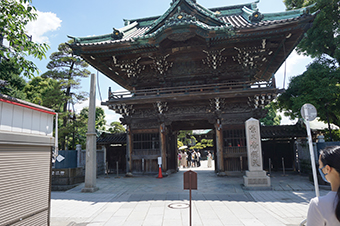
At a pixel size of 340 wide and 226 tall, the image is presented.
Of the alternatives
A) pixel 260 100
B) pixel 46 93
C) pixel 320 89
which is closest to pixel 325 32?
pixel 320 89

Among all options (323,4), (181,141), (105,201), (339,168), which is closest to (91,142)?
(105,201)

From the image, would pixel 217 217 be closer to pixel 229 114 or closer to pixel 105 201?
pixel 105 201

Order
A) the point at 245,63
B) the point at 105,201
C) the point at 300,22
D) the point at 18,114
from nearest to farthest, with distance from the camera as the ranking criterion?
the point at 18,114
the point at 105,201
the point at 300,22
the point at 245,63

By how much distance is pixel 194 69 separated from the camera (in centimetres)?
1319

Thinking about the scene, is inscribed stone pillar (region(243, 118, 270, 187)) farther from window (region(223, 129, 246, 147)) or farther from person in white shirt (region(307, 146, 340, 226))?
person in white shirt (region(307, 146, 340, 226))

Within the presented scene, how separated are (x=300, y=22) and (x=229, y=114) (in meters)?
5.92

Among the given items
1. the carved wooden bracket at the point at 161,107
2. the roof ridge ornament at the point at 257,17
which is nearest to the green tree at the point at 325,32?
the roof ridge ornament at the point at 257,17

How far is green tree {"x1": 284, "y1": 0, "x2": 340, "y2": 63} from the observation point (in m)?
12.5

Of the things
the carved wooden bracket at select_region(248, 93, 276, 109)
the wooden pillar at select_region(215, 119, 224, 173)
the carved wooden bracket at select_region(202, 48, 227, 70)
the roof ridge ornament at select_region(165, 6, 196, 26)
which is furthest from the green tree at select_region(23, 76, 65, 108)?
the carved wooden bracket at select_region(248, 93, 276, 109)

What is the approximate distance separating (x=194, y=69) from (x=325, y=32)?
880cm

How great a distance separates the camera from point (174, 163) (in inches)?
622

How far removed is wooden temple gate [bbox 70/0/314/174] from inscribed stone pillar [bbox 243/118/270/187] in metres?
2.48

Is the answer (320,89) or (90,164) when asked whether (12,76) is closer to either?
(90,164)

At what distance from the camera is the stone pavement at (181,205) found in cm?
562
